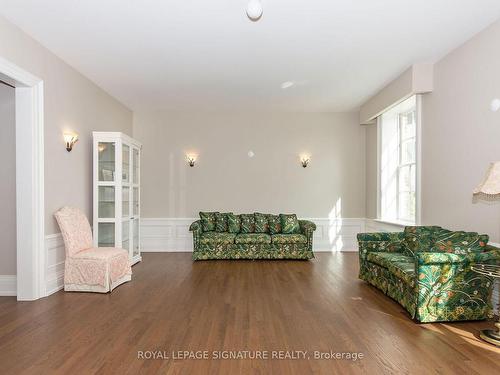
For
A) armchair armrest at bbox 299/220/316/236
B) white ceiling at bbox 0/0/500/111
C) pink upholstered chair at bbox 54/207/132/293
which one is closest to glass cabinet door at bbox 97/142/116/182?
pink upholstered chair at bbox 54/207/132/293

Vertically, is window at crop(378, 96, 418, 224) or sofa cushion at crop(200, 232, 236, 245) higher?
window at crop(378, 96, 418, 224)

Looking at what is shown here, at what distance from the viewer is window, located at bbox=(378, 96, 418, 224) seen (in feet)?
20.6

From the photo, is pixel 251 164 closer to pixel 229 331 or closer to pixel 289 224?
pixel 289 224

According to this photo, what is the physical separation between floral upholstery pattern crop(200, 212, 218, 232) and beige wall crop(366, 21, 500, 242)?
397 centimetres

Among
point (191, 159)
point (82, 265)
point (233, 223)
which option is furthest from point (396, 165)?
point (82, 265)

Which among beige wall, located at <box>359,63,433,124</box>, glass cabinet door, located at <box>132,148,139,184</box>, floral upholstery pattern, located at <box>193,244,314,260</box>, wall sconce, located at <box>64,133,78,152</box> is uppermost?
beige wall, located at <box>359,63,433,124</box>

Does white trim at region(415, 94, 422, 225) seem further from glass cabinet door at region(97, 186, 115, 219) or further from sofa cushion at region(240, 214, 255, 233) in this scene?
glass cabinet door at region(97, 186, 115, 219)

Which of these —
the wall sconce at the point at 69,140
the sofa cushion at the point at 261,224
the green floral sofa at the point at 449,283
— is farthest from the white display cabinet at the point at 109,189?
the green floral sofa at the point at 449,283

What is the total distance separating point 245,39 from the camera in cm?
413

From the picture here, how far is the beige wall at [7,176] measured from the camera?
443cm

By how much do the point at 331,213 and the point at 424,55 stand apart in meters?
3.96

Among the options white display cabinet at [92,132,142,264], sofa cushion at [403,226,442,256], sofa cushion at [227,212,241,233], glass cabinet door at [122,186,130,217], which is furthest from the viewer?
sofa cushion at [227,212,241,233]

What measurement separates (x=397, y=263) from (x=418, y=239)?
0.65 metres

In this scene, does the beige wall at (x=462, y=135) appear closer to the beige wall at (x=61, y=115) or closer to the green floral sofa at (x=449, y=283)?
the green floral sofa at (x=449, y=283)
